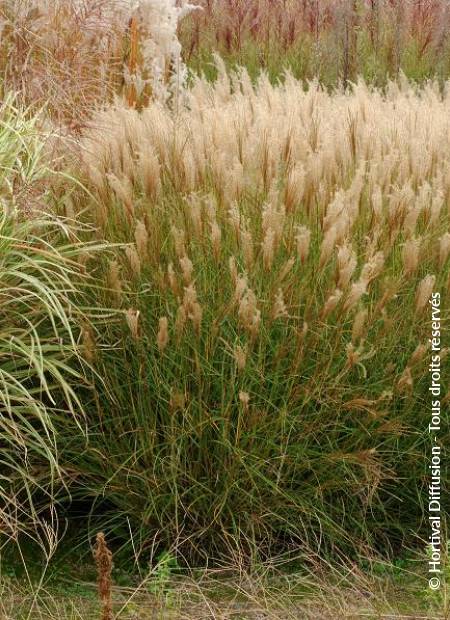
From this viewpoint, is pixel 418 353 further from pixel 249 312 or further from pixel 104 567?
pixel 104 567

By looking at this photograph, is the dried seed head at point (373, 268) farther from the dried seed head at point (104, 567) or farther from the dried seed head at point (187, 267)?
the dried seed head at point (104, 567)

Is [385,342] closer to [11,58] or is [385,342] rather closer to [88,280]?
[88,280]

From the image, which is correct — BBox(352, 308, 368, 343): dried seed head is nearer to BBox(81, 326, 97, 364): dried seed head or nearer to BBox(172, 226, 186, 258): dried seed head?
BBox(172, 226, 186, 258): dried seed head

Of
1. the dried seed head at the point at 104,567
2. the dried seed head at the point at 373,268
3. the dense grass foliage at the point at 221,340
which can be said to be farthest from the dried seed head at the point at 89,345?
the dried seed head at the point at 104,567

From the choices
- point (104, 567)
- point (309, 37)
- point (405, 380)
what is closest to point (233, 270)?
point (405, 380)

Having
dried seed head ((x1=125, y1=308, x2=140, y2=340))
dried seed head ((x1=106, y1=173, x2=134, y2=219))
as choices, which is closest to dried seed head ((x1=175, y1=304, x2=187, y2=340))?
dried seed head ((x1=125, y1=308, x2=140, y2=340))

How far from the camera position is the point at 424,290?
313 cm

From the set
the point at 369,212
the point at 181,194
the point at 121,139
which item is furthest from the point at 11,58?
the point at 369,212

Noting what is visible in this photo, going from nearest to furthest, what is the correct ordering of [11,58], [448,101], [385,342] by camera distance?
[385,342], [11,58], [448,101]

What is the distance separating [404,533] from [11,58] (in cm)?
266

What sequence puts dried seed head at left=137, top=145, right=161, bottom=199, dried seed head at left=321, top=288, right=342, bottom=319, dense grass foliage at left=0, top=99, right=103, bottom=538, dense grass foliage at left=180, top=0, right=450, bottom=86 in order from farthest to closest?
1. dense grass foliage at left=180, top=0, right=450, bottom=86
2. dried seed head at left=137, top=145, right=161, bottom=199
3. dense grass foliage at left=0, top=99, right=103, bottom=538
4. dried seed head at left=321, top=288, right=342, bottom=319

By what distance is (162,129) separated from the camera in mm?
3814

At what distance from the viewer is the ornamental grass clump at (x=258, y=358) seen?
10.6ft

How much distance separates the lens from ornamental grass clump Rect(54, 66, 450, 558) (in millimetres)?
3242
